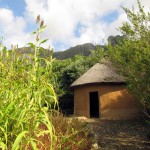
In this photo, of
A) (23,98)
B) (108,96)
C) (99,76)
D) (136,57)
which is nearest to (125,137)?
(136,57)

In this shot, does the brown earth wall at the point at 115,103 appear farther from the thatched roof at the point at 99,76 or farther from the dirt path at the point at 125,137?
the dirt path at the point at 125,137

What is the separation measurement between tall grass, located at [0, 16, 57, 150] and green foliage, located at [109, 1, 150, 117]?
16.9 ft

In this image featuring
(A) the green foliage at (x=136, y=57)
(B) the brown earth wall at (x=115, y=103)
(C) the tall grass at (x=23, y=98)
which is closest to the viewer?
(C) the tall grass at (x=23, y=98)

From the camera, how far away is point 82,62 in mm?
23297

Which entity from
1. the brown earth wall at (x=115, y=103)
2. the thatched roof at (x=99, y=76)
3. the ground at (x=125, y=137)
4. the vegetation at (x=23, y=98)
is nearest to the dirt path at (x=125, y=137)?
the ground at (x=125, y=137)

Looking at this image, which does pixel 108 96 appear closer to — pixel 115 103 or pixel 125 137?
pixel 115 103

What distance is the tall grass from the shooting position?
2730mm

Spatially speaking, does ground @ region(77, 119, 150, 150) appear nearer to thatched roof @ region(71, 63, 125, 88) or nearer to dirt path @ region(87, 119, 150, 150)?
A: dirt path @ region(87, 119, 150, 150)

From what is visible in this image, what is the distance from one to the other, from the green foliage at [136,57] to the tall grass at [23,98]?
5165mm

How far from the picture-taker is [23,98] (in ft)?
9.45

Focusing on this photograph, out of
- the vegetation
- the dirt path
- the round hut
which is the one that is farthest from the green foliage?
the round hut

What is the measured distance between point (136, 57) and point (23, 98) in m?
5.71

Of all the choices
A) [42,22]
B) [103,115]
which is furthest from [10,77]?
[103,115]

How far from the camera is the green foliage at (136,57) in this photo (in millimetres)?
7875
